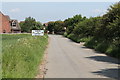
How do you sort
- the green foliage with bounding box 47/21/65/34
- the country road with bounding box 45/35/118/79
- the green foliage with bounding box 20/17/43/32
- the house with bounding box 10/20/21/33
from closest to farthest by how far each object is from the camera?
the country road with bounding box 45/35/118/79
the house with bounding box 10/20/21/33
the green foliage with bounding box 20/17/43/32
the green foliage with bounding box 47/21/65/34

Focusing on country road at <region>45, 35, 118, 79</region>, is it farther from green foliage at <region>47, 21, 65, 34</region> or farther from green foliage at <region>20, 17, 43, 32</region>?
green foliage at <region>47, 21, 65, 34</region>

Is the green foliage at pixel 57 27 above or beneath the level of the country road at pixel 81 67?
above

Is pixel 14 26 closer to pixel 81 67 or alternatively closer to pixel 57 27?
pixel 57 27

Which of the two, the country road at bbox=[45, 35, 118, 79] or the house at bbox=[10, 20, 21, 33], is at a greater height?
the house at bbox=[10, 20, 21, 33]

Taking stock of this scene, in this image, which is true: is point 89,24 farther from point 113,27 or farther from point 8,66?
point 8,66

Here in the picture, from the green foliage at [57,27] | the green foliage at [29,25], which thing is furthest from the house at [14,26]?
the green foliage at [57,27]

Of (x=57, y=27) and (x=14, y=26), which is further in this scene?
(x=57, y=27)

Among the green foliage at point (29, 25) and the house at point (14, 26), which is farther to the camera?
the green foliage at point (29, 25)

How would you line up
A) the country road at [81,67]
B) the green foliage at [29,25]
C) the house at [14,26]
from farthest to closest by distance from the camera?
the green foliage at [29,25]
the house at [14,26]
the country road at [81,67]

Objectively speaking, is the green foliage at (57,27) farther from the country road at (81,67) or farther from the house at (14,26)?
the country road at (81,67)

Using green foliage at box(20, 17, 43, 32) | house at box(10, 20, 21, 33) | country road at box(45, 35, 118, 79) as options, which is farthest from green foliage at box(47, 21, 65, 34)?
country road at box(45, 35, 118, 79)

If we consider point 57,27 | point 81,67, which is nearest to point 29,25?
point 57,27

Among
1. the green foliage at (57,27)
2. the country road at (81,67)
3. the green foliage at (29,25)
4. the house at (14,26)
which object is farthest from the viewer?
the green foliage at (57,27)

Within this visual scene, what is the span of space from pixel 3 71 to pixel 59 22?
128868mm
